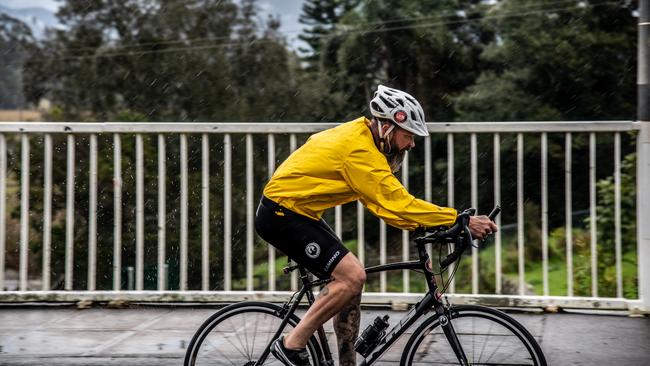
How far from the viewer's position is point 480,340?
4246 mm

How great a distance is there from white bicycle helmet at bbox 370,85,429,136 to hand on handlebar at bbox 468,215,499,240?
502 mm

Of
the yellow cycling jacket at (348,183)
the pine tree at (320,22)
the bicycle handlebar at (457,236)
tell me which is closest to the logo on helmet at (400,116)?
the yellow cycling jacket at (348,183)

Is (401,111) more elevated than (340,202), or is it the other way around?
(401,111)

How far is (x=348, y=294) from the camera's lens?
13.6 feet

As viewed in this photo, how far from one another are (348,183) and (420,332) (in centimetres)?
80

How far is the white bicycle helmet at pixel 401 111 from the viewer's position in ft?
13.8

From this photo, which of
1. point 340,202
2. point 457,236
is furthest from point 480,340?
point 340,202

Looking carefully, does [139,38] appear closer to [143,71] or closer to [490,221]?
[143,71]

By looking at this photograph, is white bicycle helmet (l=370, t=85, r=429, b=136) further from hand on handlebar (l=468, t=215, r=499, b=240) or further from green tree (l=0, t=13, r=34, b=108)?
green tree (l=0, t=13, r=34, b=108)

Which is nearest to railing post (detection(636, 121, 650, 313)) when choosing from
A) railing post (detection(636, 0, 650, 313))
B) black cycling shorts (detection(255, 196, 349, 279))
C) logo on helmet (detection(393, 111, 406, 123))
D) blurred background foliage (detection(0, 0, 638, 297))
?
railing post (detection(636, 0, 650, 313))

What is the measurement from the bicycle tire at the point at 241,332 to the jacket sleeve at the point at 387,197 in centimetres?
75

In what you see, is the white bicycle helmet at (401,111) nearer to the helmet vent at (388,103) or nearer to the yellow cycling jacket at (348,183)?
the helmet vent at (388,103)

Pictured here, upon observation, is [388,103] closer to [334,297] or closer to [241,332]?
[334,297]

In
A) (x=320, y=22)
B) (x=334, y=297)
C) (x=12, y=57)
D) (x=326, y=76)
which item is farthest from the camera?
(x=320, y=22)
